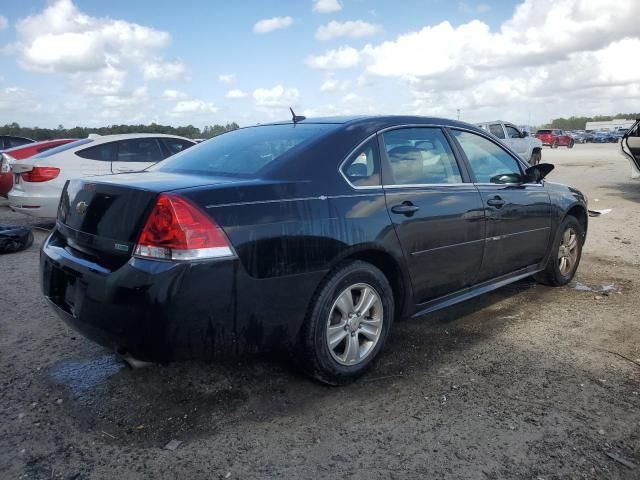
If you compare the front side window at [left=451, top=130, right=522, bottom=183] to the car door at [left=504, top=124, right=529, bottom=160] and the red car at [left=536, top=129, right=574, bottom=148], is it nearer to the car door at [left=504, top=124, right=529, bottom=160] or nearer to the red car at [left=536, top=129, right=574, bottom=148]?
the car door at [left=504, top=124, right=529, bottom=160]

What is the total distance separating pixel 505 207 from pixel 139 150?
6498 mm

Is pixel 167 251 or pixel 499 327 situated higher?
pixel 167 251

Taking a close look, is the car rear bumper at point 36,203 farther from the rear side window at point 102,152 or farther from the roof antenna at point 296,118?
the roof antenna at point 296,118

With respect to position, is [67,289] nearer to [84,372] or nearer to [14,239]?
[84,372]

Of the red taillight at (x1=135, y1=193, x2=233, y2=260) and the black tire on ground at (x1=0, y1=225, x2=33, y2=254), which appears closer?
the red taillight at (x1=135, y1=193, x2=233, y2=260)

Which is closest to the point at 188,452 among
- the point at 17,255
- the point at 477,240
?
the point at 477,240

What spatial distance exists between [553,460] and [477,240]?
5.84ft

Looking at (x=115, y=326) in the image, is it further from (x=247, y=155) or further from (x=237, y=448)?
(x=247, y=155)

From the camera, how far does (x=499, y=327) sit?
13.7 ft

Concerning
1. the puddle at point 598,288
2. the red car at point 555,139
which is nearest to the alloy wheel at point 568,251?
the puddle at point 598,288

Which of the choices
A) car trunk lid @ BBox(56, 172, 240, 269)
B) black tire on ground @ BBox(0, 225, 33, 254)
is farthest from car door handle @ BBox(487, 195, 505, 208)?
Result: black tire on ground @ BBox(0, 225, 33, 254)

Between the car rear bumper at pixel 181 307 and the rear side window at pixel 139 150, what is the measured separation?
622 cm

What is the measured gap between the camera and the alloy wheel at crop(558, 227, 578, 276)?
203 inches

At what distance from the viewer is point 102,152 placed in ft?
28.0
